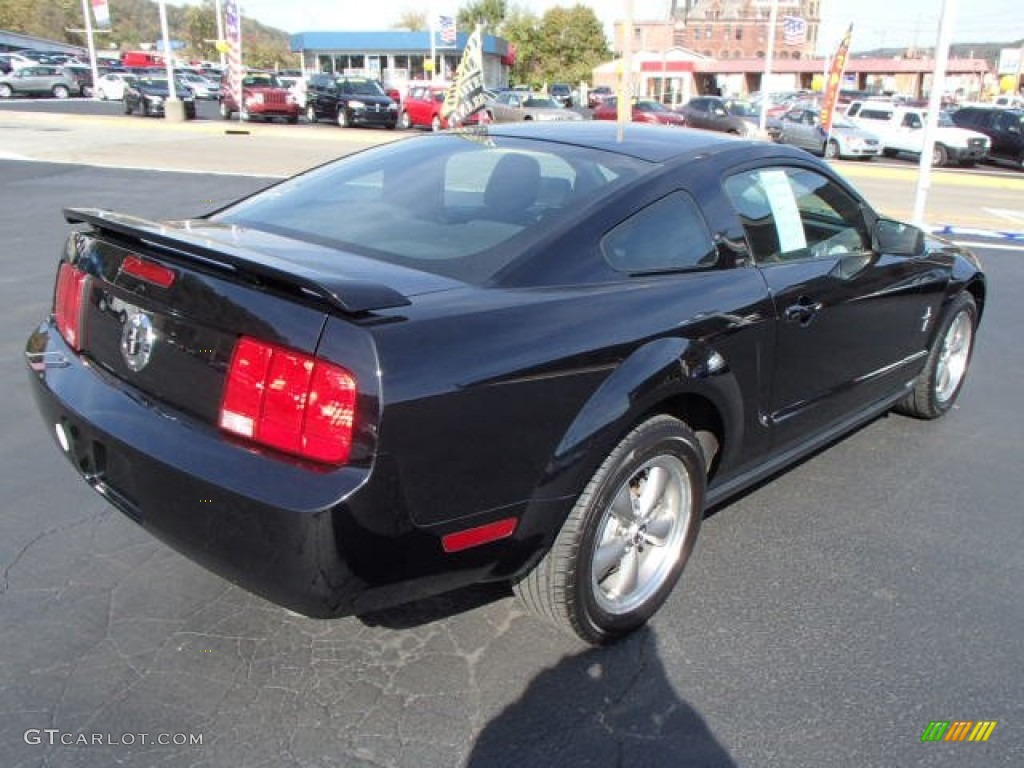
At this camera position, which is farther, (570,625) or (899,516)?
(899,516)

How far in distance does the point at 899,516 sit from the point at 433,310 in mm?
2549

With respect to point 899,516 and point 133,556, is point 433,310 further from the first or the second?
point 899,516

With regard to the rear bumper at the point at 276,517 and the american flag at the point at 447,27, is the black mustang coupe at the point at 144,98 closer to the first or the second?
the american flag at the point at 447,27

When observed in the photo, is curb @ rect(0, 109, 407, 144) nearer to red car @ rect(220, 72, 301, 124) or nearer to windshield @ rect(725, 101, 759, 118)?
red car @ rect(220, 72, 301, 124)

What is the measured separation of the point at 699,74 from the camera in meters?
91.4

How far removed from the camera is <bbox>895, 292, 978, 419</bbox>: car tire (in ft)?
15.4

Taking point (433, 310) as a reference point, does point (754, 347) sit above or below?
below

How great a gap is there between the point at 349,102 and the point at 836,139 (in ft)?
56.1

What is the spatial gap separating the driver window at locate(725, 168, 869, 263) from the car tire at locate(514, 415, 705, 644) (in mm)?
914

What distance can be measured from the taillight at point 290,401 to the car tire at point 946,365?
3.54 metres

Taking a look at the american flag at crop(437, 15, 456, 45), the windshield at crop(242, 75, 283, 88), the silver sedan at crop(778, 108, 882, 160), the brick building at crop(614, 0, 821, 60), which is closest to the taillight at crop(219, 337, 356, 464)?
the silver sedan at crop(778, 108, 882, 160)

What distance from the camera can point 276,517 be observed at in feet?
6.90

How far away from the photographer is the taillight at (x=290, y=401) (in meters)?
2.10

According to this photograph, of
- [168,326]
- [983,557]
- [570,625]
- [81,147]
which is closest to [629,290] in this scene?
[570,625]
